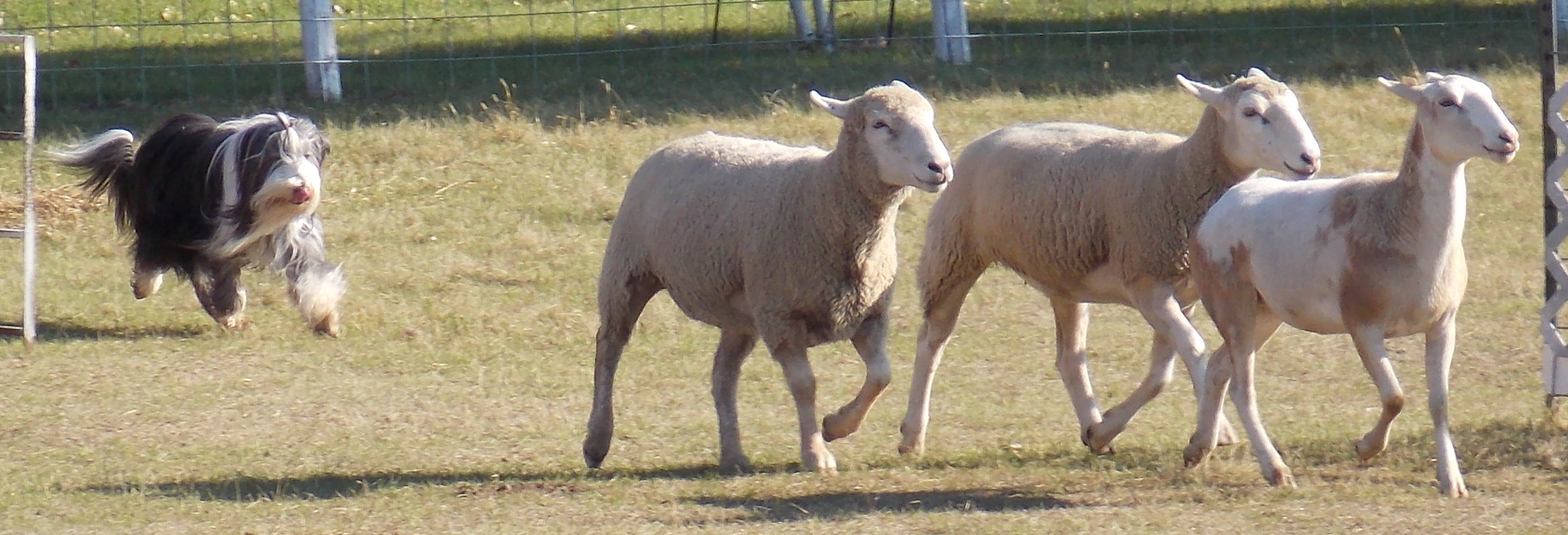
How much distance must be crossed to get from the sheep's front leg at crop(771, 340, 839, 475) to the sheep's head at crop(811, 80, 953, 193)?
2.24 feet

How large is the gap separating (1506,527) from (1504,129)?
1149 millimetres

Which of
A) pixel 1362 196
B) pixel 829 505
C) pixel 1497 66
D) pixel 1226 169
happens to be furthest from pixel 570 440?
pixel 1497 66

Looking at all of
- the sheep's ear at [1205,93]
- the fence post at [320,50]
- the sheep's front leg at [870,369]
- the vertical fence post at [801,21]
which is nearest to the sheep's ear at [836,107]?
the sheep's front leg at [870,369]

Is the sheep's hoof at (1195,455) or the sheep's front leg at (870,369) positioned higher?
the sheep's front leg at (870,369)

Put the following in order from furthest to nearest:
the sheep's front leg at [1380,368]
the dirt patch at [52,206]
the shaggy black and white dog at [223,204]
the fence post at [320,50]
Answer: the fence post at [320,50]
the dirt patch at [52,206]
the shaggy black and white dog at [223,204]
the sheep's front leg at [1380,368]

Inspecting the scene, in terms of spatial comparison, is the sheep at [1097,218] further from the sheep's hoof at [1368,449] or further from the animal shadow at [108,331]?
the animal shadow at [108,331]

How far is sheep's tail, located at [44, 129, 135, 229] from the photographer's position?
9.38 metres

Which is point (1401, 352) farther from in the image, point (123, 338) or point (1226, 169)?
point (123, 338)

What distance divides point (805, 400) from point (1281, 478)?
1.62 meters

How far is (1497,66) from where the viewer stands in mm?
14102

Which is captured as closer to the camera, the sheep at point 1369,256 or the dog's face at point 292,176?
the sheep at point 1369,256

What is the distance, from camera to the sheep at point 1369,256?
18.4ft

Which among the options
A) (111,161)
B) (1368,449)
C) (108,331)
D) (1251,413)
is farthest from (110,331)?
(1368,449)

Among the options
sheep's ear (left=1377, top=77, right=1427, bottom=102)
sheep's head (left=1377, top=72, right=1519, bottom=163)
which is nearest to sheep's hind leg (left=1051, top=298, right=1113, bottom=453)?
sheep's ear (left=1377, top=77, right=1427, bottom=102)
